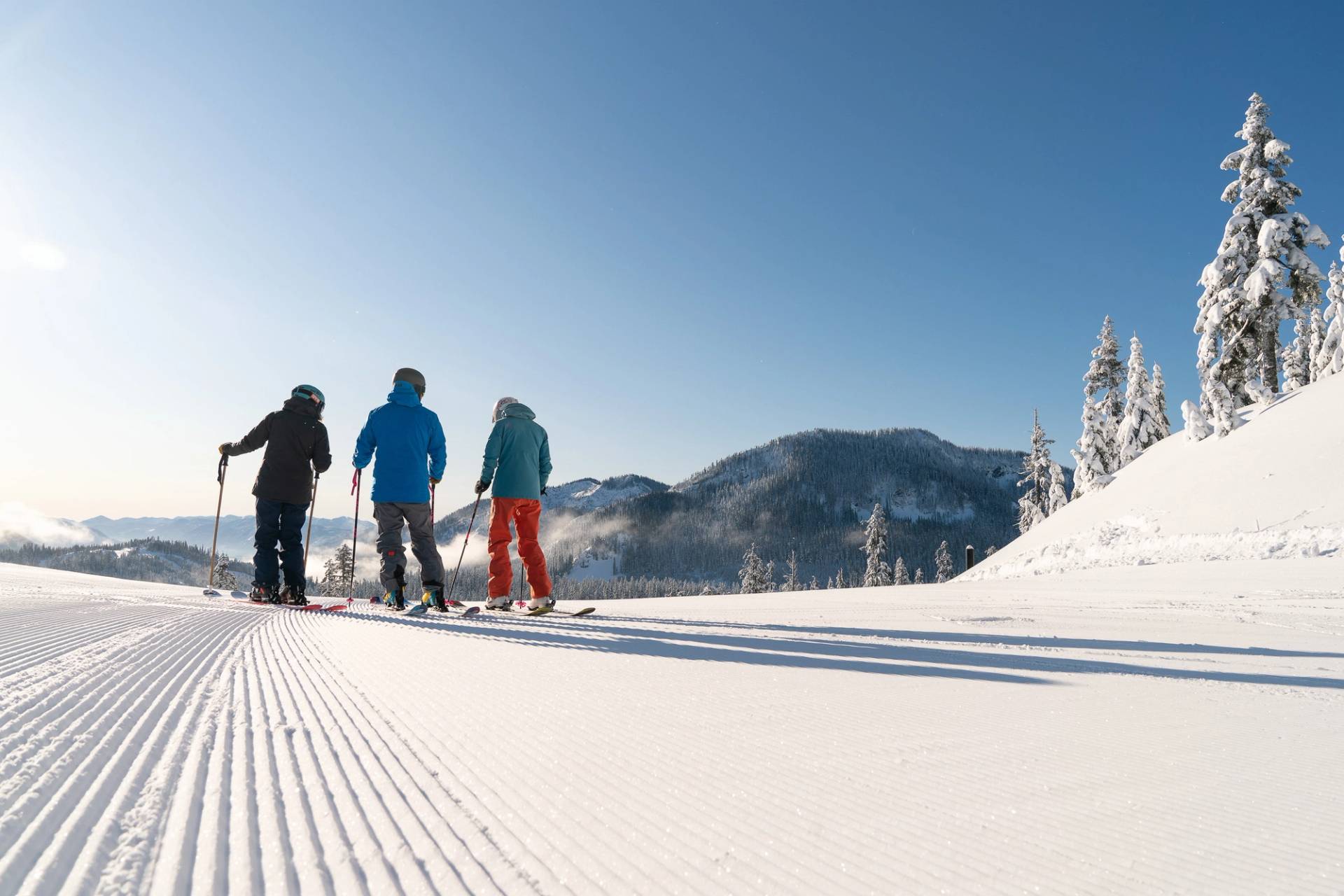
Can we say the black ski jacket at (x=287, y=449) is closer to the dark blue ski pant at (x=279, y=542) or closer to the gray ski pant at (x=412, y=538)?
the dark blue ski pant at (x=279, y=542)

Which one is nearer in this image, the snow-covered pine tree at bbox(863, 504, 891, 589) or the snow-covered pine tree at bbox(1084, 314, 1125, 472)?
the snow-covered pine tree at bbox(1084, 314, 1125, 472)

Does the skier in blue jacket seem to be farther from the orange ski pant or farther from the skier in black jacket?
the skier in black jacket

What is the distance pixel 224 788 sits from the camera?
117 centimetres

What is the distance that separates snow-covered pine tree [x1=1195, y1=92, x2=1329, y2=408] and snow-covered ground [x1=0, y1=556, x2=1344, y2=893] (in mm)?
22179

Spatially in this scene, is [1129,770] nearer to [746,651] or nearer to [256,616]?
[746,651]

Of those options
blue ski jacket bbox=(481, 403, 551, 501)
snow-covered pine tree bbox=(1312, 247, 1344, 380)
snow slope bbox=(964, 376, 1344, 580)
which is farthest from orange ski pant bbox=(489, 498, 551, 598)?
snow-covered pine tree bbox=(1312, 247, 1344, 380)

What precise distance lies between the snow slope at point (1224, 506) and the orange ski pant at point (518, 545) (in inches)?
375

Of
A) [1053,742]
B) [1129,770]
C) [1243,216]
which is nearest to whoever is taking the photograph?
[1129,770]

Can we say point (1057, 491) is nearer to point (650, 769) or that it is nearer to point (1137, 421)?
point (1137, 421)

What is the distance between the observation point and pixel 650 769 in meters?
1.41

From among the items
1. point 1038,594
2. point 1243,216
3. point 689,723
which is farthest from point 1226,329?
point 689,723

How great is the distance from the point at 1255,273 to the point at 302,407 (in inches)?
1004

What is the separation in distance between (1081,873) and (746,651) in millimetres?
2400

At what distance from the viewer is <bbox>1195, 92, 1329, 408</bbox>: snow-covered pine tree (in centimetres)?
1942
